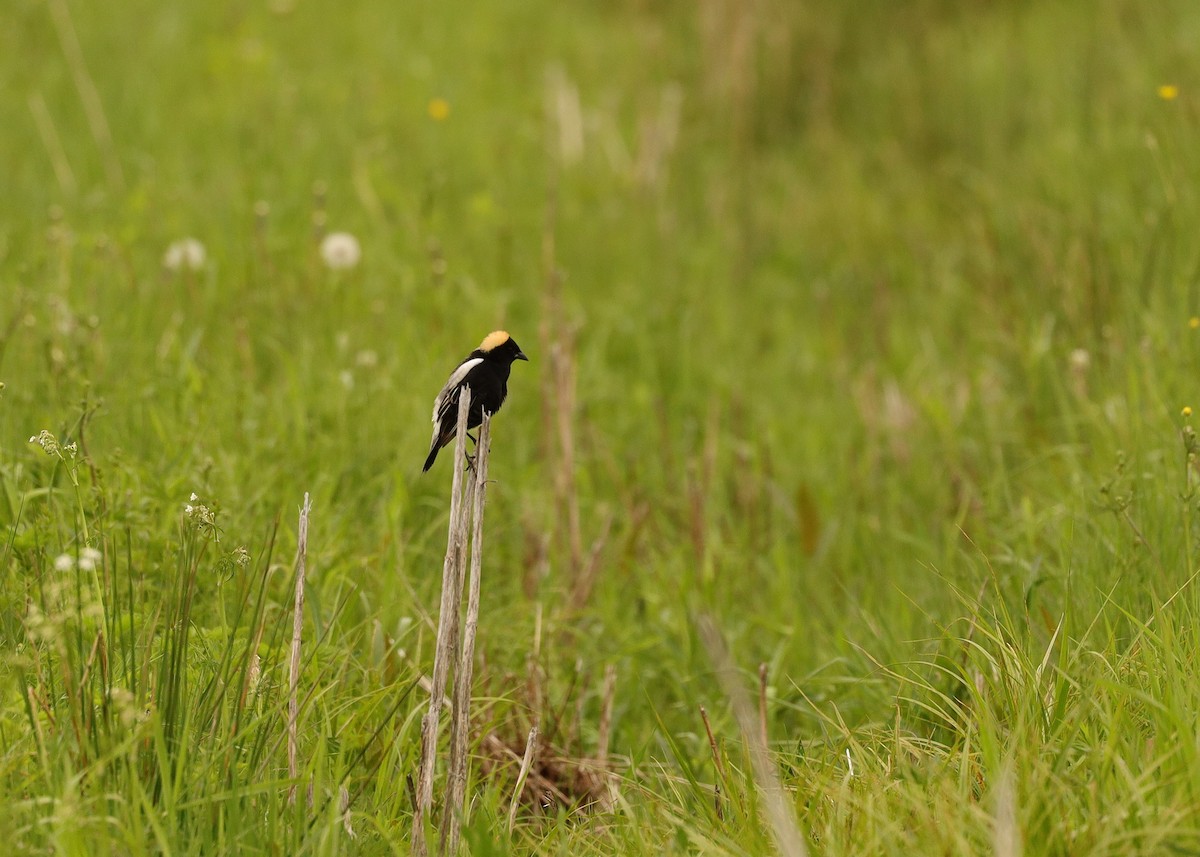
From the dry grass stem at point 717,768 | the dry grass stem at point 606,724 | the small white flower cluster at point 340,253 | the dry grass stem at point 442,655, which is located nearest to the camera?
the dry grass stem at point 442,655

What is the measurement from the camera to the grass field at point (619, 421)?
2.45m

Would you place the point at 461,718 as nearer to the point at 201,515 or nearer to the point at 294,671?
the point at 294,671

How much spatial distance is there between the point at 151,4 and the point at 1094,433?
664cm

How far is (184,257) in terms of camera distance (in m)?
5.13

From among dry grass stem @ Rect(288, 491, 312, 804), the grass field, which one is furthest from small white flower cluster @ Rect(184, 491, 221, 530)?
dry grass stem @ Rect(288, 491, 312, 804)

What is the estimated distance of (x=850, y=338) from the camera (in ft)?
21.4

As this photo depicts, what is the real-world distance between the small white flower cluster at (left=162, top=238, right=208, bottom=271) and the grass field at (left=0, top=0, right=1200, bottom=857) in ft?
0.17

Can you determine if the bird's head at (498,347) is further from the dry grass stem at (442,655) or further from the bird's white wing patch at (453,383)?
the dry grass stem at (442,655)

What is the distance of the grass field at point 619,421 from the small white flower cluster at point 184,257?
5 cm

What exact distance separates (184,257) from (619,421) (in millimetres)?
1994

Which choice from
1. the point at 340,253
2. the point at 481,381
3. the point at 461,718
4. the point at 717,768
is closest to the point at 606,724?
the point at 717,768

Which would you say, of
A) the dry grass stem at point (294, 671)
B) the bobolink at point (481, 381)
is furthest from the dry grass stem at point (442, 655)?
the bobolink at point (481, 381)

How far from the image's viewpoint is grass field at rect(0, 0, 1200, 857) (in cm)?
245

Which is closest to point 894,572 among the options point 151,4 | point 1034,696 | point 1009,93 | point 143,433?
point 1034,696
